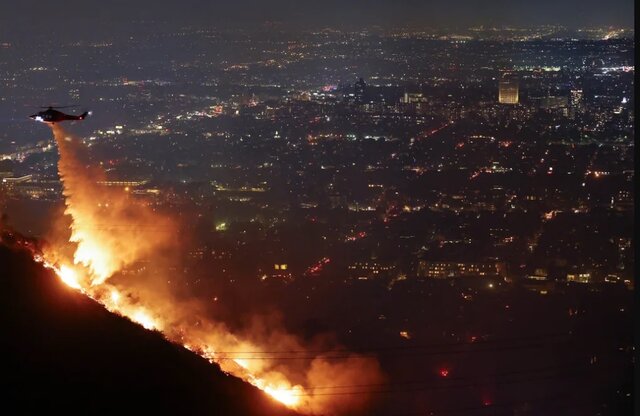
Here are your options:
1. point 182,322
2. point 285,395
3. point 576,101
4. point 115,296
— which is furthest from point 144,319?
point 576,101

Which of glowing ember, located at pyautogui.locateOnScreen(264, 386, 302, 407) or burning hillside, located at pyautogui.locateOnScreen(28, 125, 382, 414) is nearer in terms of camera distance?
glowing ember, located at pyautogui.locateOnScreen(264, 386, 302, 407)

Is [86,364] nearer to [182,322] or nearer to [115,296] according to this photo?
[115,296]

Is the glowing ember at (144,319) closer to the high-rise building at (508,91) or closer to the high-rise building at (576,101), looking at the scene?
the high-rise building at (508,91)

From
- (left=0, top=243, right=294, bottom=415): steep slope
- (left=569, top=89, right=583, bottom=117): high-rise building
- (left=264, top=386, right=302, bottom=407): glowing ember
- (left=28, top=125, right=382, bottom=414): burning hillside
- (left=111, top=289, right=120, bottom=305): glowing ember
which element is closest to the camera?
(left=0, top=243, right=294, bottom=415): steep slope

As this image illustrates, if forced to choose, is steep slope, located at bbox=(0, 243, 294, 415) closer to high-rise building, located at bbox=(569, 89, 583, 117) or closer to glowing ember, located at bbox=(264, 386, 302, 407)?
glowing ember, located at bbox=(264, 386, 302, 407)

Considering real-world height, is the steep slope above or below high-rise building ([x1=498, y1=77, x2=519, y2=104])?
below

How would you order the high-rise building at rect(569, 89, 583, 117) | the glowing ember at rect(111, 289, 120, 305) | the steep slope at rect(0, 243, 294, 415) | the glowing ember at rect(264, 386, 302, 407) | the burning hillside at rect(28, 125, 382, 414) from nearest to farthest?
the steep slope at rect(0, 243, 294, 415) < the glowing ember at rect(264, 386, 302, 407) < the burning hillside at rect(28, 125, 382, 414) < the glowing ember at rect(111, 289, 120, 305) < the high-rise building at rect(569, 89, 583, 117)

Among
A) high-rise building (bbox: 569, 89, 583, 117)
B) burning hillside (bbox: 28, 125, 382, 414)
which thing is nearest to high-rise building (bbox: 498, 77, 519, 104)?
high-rise building (bbox: 569, 89, 583, 117)
